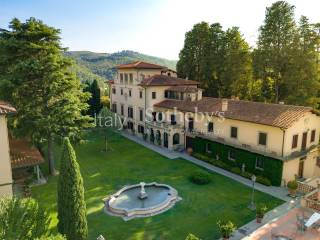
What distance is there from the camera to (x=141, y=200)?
2233cm

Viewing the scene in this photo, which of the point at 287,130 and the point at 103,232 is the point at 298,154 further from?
the point at 103,232

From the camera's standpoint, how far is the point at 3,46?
77.9 feet

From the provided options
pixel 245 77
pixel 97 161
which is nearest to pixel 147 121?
pixel 97 161

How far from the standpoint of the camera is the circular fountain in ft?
66.0

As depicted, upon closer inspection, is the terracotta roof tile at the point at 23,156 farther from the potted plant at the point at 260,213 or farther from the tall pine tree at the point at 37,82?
the potted plant at the point at 260,213

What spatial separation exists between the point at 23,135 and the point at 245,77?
32208mm

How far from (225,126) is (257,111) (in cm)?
385

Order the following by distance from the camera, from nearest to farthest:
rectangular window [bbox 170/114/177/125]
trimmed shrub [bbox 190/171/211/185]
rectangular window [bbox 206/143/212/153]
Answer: trimmed shrub [bbox 190/171/211/185] < rectangular window [bbox 206/143/212/153] < rectangular window [bbox 170/114/177/125]

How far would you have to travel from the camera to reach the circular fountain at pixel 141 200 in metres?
20.1

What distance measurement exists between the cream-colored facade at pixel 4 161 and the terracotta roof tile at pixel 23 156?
10.3ft

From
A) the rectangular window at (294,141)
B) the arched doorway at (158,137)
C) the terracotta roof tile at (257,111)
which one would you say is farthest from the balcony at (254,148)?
the arched doorway at (158,137)

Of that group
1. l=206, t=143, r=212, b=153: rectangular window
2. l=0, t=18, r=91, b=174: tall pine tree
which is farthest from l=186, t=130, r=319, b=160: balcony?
l=0, t=18, r=91, b=174: tall pine tree

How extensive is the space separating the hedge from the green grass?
240 centimetres

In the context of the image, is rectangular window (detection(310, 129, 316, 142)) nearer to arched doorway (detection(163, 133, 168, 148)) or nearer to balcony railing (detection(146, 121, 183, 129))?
balcony railing (detection(146, 121, 183, 129))
